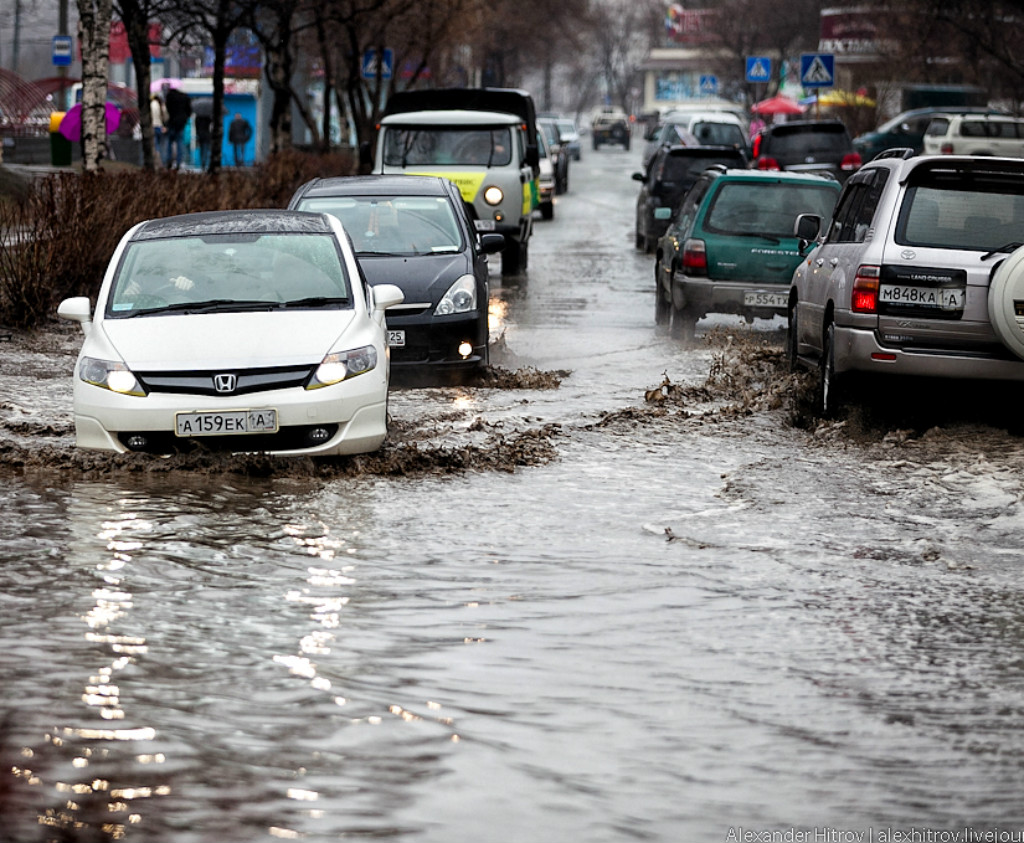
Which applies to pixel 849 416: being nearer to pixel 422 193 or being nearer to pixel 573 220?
pixel 422 193

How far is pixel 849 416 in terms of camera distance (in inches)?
437

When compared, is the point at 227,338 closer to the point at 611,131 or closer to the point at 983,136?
the point at 983,136

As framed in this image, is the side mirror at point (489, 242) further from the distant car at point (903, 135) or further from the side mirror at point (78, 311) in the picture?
the distant car at point (903, 135)

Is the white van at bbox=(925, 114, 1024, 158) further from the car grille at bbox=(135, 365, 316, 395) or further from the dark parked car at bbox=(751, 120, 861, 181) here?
the car grille at bbox=(135, 365, 316, 395)

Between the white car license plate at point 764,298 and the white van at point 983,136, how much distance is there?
2460 cm

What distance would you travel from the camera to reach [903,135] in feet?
159

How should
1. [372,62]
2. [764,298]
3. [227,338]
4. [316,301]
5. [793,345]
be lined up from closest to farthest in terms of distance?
[227,338] < [316,301] < [793,345] < [764,298] < [372,62]

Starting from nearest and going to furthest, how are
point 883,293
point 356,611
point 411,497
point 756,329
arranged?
point 356,611, point 411,497, point 883,293, point 756,329

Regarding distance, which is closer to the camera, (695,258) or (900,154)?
(900,154)

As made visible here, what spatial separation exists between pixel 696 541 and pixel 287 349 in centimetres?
241

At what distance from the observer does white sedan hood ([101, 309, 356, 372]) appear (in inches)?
344

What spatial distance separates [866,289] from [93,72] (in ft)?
44.8

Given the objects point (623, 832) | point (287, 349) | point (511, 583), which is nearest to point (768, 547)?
point (511, 583)

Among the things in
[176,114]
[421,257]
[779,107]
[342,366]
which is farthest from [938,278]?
[779,107]
